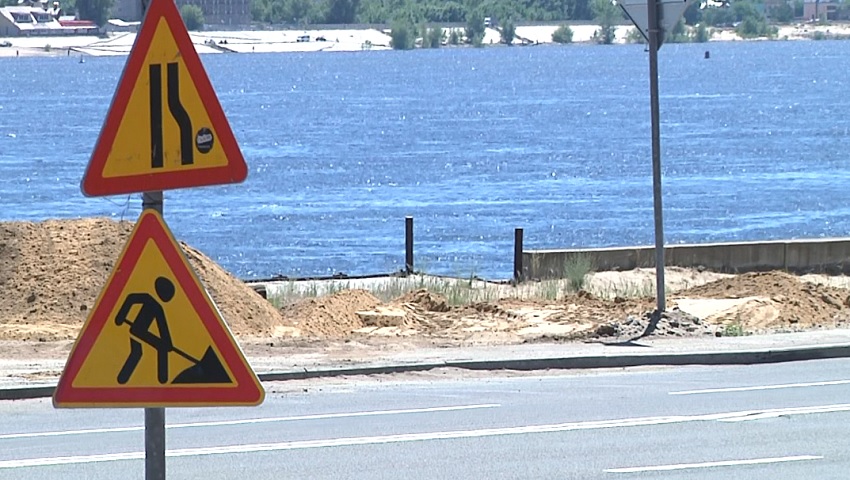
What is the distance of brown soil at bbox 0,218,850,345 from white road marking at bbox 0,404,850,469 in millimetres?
4533

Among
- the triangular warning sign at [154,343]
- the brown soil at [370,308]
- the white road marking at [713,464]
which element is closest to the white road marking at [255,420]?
the white road marking at [713,464]

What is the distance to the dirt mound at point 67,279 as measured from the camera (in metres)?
18.0

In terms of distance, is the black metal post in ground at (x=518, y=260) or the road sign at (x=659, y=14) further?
the black metal post in ground at (x=518, y=260)

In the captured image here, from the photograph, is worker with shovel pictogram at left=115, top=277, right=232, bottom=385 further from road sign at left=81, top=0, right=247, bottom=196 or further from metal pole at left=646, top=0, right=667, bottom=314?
metal pole at left=646, top=0, right=667, bottom=314

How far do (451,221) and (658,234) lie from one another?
109 feet

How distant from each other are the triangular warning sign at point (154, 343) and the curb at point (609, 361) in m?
8.27

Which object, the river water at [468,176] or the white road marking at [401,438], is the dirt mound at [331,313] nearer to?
the white road marking at [401,438]

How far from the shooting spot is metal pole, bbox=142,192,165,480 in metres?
5.23

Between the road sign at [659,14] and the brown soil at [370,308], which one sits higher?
the road sign at [659,14]

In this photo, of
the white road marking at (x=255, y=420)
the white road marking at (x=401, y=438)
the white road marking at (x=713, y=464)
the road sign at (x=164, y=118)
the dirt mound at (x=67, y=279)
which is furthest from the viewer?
the dirt mound at (x=67, y=279)

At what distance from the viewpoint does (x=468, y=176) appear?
65.9m

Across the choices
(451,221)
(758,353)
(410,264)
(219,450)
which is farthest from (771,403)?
(451,221)

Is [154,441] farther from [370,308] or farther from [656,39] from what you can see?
[370,308]

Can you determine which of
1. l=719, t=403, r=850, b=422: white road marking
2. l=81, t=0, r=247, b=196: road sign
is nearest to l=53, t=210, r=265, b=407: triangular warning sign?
l=81, t=0, r=247, b=196: road sign
